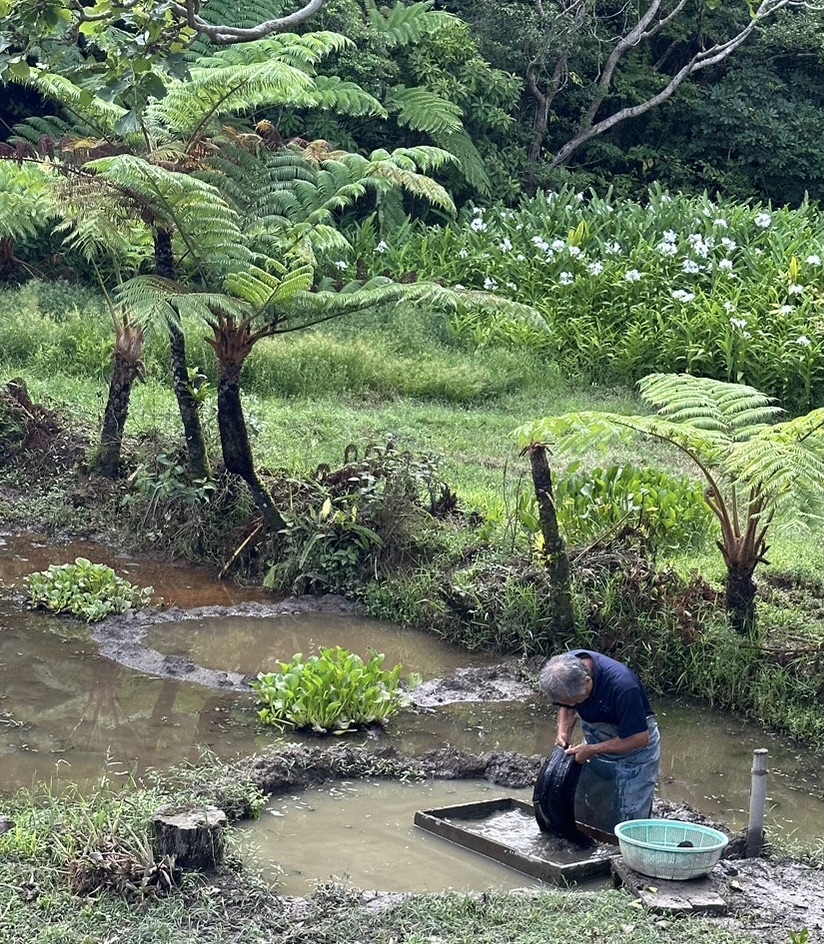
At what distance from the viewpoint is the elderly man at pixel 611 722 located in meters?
5.38

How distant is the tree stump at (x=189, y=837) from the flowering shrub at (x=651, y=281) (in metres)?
9.43

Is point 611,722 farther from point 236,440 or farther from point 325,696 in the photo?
point 236,440

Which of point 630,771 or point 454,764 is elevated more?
point 630,771

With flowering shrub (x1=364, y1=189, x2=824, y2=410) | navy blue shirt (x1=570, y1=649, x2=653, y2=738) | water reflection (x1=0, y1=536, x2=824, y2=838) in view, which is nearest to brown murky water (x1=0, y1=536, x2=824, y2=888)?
water reflection (x1=0, y1=536, x2=824, y2=838)

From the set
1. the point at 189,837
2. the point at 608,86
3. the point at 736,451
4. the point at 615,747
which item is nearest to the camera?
the point at 189,837

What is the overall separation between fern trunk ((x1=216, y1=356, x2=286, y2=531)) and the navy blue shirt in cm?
370

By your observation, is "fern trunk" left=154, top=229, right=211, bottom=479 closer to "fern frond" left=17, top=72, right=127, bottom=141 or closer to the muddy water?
"fern frond" left=17, top=72, right=127, bottom=141

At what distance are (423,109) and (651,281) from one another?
4169mm

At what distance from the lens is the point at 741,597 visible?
7594 mm

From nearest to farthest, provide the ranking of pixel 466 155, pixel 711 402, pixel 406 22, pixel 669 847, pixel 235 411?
pixel 669 847, pixel 711 402, pixel 235 411, pixel 466 155, pixel 406 22

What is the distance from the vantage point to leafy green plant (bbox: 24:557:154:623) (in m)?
8.05

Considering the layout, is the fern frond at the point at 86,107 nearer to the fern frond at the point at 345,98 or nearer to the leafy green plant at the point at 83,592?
the leafy green plant at the point at 83,592

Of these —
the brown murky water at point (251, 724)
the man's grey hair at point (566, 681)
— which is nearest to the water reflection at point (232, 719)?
the brown murky water at point (251, 724)

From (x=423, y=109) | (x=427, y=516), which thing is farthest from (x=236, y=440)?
(x=423, y=109)
